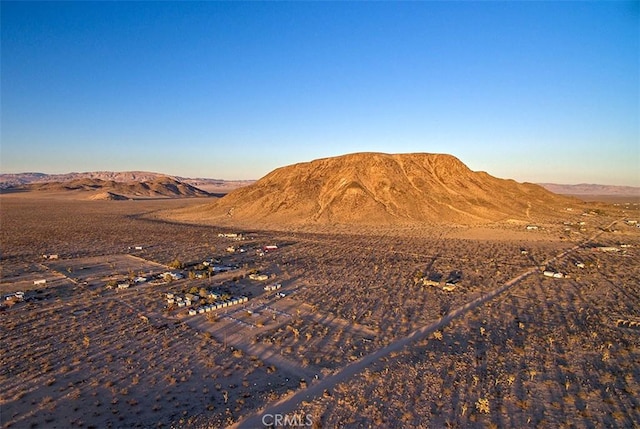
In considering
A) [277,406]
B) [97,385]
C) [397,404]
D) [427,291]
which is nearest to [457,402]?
[397,404]

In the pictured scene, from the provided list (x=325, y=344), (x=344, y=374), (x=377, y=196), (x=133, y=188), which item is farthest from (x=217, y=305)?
(x=133, y=188)

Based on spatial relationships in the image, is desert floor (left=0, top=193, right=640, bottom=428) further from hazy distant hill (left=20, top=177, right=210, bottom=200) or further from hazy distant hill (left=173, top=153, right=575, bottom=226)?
hazy distant hill (left=20, top=177, right=210, bottom=200)

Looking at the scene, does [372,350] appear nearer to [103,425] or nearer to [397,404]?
[397,404]

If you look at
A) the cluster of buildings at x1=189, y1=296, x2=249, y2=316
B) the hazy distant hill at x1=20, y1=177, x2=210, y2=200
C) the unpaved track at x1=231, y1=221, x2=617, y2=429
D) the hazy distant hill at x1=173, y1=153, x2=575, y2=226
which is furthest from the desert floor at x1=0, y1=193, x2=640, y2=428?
the hazy distant hill at x1=20, y1=177, x2=210, y2=200

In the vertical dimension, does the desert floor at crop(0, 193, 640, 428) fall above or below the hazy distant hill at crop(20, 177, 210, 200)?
below

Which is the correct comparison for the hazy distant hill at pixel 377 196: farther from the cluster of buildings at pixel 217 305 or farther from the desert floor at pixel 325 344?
the cluster of buildings at pixel 217 305

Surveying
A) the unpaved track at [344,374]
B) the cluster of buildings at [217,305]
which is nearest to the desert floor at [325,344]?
the unpaved track at [344,374]
